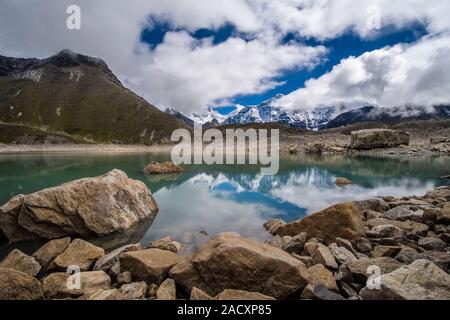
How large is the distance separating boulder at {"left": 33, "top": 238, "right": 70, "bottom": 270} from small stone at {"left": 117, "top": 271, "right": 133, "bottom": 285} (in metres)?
3.46

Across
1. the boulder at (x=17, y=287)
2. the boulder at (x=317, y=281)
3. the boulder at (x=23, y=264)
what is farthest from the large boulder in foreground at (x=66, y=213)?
the boulder at (x=317, y=281)

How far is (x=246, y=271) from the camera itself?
6613 millimetres

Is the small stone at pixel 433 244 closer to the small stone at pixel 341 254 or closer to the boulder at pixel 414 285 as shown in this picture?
the small stone at pixel 341 254

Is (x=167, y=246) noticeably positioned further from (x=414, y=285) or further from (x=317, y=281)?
(x=414, y=285)

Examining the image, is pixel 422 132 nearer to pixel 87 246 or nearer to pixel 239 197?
pixel 239 197

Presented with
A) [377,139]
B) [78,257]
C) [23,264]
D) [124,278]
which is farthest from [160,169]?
[377,139]

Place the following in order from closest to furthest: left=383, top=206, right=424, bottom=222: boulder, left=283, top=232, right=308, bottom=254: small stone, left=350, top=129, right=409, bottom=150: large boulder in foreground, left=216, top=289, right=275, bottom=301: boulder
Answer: left=216, top=289, right=275, bottom=301: boulder, left=283, top=232, right=308, bottom=254: small stone, left=383, top=206, right=424, bottom=222: boulder, left=350, top=129, right=409, bottom=150: large boulder in foreground

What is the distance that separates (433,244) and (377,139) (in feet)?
286

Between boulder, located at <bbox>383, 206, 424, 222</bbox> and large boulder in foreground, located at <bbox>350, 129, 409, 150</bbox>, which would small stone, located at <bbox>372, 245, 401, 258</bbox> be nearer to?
boulder, located at <bbox>383, 206, 424, 222</bbox>

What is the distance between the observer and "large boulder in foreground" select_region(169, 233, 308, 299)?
6523 mm

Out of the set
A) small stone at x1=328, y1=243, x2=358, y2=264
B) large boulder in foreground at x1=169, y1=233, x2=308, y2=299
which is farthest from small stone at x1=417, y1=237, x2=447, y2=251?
large boulder in foreground at x1=169, y1=233, x2=308, y2=299

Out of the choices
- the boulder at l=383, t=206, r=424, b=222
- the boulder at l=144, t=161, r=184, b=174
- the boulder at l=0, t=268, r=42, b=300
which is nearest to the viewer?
the boulder at l=0, t=268, r=42, b=300

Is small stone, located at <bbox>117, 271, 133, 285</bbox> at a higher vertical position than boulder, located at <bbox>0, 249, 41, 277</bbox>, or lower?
higher

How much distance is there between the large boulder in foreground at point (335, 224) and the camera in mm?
10328
